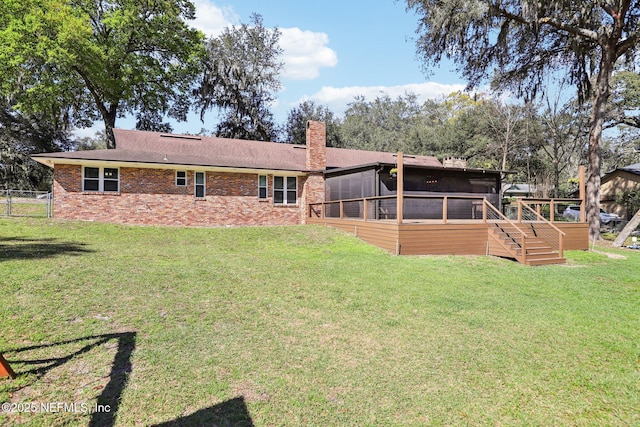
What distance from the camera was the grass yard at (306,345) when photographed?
8.96 feet

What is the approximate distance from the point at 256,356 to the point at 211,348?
49 centimetres

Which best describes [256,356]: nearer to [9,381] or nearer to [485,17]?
[9,381]

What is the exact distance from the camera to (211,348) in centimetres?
364

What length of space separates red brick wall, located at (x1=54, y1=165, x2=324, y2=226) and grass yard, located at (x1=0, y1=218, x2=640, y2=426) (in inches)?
297

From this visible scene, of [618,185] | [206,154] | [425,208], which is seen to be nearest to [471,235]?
[425,208]

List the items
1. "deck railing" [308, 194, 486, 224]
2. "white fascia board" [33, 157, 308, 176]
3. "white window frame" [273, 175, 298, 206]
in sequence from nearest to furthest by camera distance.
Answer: "deck railing" [308, 194, 486, 224] < "white fascia board" [33, 157, 308, 176] < "white window frame" [273, 175, 298, 206]

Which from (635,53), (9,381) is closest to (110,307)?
(9,381)

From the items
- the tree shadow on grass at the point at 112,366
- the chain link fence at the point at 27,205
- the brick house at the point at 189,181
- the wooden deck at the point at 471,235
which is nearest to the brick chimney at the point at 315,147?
the brick house at the point at 189,181

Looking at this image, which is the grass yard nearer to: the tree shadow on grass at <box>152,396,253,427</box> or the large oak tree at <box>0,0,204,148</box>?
the tree shadow on grass at <box>152,396,253,427</box>

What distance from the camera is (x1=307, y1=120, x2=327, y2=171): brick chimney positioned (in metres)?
17.3

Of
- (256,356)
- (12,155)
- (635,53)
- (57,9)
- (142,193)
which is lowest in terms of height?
(256,356)

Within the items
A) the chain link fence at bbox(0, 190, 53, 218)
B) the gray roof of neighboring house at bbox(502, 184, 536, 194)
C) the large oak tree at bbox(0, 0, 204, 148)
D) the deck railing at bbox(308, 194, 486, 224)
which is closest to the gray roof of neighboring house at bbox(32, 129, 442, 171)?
the chain link fence at bbox(0, 190, 53, 218)

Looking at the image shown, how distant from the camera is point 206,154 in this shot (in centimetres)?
1792

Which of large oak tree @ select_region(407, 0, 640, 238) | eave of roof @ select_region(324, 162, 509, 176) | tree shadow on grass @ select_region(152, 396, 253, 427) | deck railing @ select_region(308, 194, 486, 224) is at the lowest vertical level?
tree shadow on grass @ select_region(152, 396, 253, 427)
